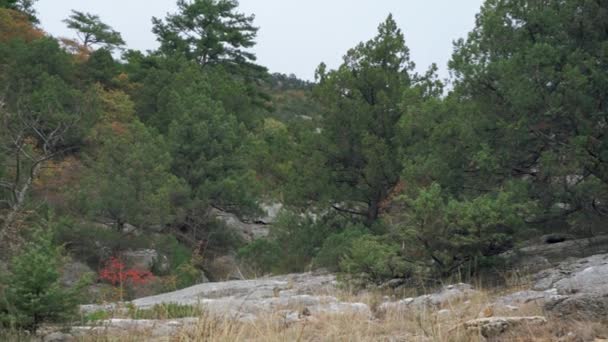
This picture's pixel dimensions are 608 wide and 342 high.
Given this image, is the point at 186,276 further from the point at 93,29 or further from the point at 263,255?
the point at 93,29

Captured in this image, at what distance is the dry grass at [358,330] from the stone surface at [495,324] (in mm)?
57

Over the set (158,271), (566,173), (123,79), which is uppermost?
(123,79)

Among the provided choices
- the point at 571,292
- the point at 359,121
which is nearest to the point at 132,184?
the point at 359,121

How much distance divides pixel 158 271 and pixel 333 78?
24.7ft

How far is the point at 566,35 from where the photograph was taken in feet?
41.4

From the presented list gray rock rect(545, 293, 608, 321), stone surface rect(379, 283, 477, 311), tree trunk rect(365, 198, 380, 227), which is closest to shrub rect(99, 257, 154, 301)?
tree trunk rect(365, 198, 380, 227)

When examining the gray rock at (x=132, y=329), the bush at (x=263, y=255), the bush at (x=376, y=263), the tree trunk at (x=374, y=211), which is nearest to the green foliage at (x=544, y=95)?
the bush at (x=376, y=263)

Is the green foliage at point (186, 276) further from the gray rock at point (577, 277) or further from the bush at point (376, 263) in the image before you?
the gray rock at point (577, 277)

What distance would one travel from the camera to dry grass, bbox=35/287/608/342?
4.96 meters

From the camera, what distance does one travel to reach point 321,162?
17609 mm

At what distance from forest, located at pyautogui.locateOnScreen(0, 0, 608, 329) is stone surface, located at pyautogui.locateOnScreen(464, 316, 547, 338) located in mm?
3717

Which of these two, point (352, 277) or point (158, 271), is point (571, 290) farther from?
point (158, 271)

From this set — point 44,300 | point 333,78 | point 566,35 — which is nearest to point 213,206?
point 333,78

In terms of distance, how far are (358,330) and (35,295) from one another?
10.2ft
